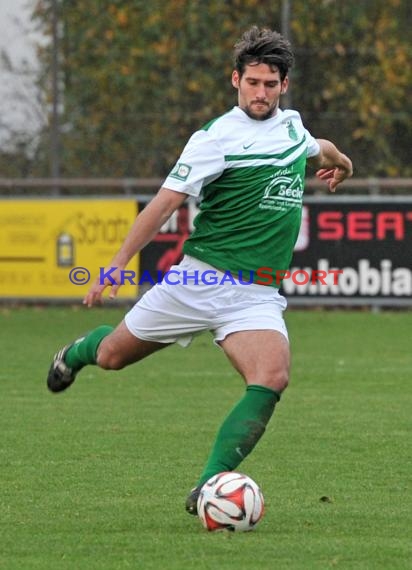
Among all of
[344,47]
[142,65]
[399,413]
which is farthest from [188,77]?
[399,413]

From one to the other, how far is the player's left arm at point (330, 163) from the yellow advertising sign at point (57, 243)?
11936mm

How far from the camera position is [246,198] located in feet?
21.2

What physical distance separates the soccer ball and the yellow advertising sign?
13235 mm

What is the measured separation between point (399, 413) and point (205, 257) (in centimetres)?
413

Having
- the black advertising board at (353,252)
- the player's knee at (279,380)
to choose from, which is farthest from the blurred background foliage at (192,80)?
the player's knee at (279,380)

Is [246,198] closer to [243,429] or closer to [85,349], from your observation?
[243,429]

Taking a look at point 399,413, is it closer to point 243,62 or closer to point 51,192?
point 243,62

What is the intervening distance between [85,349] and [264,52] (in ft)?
5.29

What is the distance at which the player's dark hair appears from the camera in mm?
6383

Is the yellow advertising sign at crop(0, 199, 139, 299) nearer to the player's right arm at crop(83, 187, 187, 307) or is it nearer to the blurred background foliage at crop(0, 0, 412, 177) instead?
the blurred background foliage at crop(0, 0, 412, 177)

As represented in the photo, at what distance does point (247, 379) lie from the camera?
631 centimetres

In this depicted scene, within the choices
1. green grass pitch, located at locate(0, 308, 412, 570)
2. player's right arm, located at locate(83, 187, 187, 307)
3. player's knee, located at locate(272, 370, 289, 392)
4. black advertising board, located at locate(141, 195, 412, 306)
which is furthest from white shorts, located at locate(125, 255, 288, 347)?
black advertising board, located at locate(141, 195, 412, 306)

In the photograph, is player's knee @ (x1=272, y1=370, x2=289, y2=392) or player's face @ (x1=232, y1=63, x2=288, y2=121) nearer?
player's knee @ (x1=272, y1=370, x2=289, y2=392)

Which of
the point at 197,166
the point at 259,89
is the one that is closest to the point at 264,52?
the point at 259,89
